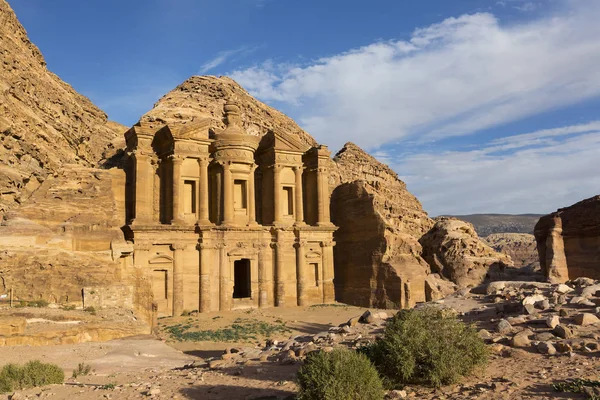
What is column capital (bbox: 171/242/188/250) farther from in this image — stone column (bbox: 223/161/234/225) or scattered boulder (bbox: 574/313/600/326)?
scattered boulder (bbox: 574/313/600/326)

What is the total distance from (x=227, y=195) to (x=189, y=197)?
258 centimetres

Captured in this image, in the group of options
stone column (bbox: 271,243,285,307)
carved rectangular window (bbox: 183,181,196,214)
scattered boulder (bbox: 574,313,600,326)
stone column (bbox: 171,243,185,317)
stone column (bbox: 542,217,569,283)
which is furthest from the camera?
stone column (bbox: 271,243,285,307)

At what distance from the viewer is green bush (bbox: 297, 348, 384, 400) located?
7379 millimetres

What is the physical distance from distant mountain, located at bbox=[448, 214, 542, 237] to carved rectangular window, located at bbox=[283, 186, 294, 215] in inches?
4942

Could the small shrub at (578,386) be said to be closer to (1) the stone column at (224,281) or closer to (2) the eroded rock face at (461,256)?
(1) the stone column at (224,281)

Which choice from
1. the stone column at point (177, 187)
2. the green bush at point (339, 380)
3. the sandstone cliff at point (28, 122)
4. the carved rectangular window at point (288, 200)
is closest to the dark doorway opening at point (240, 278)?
the carved rectangular window at point (288, 200)

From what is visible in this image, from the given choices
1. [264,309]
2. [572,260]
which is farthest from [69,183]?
[572,260]

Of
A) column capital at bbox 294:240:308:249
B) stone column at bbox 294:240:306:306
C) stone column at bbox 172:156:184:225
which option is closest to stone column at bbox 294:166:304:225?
column capital at bbox 294:240:308:249

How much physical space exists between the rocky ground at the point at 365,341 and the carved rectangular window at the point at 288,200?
15937mm

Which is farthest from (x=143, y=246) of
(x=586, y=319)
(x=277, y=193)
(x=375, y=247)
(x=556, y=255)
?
(x=556, y=255)

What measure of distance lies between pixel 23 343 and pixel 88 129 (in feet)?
74.9

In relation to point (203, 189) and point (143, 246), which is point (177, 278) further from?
point (203, 189)

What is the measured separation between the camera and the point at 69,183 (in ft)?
74.0

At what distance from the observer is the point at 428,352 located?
859cm
